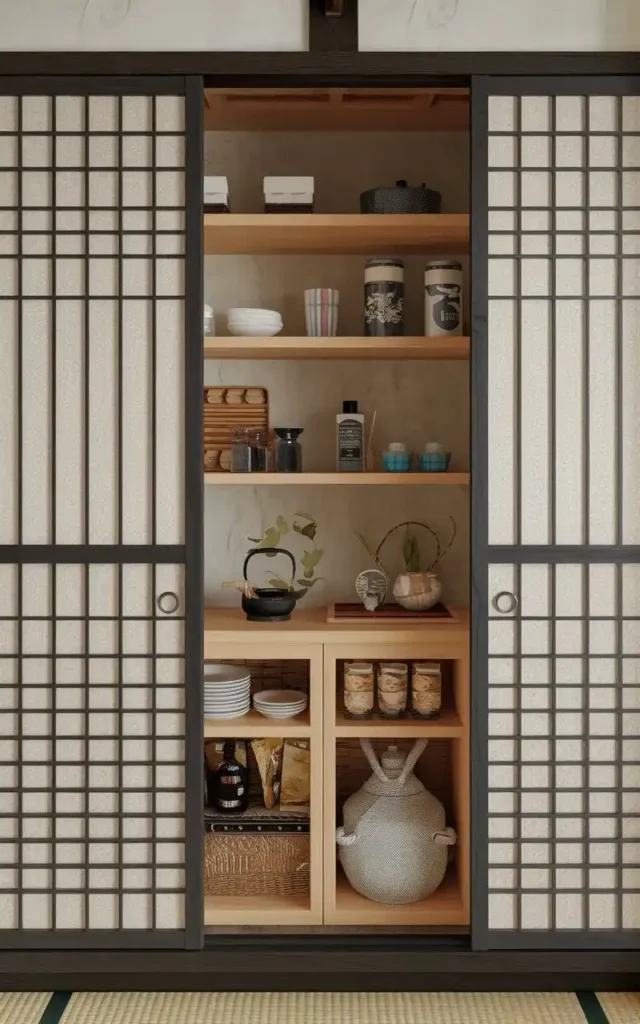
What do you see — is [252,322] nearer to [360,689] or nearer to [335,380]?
[335,380]

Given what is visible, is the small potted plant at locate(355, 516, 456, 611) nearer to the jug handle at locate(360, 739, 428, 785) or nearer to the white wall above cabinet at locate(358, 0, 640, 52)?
the jug handle at locate(360, 739, 428, 785)

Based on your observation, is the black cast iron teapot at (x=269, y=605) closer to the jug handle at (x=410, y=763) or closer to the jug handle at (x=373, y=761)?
the jug handle at (x=373, y=761)

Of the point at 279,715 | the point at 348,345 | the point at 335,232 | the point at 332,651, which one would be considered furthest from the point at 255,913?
the point at 335,232

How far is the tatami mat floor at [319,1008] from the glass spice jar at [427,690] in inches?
28.9

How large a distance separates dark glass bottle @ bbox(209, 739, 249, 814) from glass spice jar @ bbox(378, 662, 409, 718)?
0.48 meters

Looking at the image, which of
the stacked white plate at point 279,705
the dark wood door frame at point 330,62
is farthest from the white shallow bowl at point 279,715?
the dark wood door frame at point 330,62

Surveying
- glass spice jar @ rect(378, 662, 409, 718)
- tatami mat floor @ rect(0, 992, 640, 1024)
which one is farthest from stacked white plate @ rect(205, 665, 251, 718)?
tatami mat floor @ rect(0, 992, 640, 1024)

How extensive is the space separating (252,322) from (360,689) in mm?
1132

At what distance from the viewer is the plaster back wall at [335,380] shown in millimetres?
2934

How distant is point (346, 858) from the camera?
2.54m

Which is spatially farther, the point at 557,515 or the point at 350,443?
the point at 350,443

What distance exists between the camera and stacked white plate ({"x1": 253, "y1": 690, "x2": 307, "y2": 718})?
8.36 feet

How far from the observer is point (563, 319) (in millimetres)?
2271

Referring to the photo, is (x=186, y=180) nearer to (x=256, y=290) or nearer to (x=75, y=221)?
(x=75, y=221)
